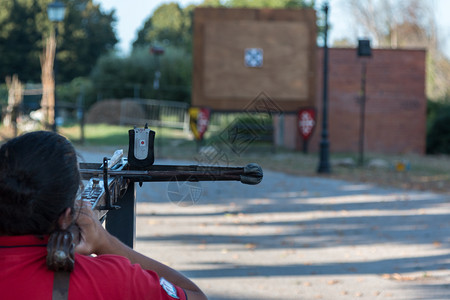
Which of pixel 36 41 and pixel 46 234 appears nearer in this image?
pixel 46 234

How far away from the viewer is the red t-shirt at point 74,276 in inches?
63.6

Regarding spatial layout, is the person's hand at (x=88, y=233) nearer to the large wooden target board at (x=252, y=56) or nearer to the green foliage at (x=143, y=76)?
the large wooden target board at (x=252, y=56)

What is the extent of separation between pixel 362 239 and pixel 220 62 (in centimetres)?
1070

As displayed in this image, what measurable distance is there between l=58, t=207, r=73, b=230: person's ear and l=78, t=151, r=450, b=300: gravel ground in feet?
2.55

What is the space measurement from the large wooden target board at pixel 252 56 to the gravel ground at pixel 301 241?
19.8ft

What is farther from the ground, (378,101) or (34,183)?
(378,101)

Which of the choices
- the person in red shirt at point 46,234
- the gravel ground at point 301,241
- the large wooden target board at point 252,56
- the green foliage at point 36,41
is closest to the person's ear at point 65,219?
the person in red shirt at point 46,234

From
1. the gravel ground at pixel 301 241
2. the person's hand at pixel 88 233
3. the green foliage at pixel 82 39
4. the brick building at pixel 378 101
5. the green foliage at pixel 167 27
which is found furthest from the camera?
the green foliage at pixel 167 27

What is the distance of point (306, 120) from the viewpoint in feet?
59.7

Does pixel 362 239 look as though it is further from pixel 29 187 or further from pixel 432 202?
pixel 29 187

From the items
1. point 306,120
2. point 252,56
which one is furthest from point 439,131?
point 252,56

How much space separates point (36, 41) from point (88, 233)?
54.9 m

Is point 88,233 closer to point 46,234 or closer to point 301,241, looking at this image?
point 46,234

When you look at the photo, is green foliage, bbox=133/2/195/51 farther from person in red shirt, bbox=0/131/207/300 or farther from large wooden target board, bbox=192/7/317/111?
person in red shirt, bbox=0/131/207/300
